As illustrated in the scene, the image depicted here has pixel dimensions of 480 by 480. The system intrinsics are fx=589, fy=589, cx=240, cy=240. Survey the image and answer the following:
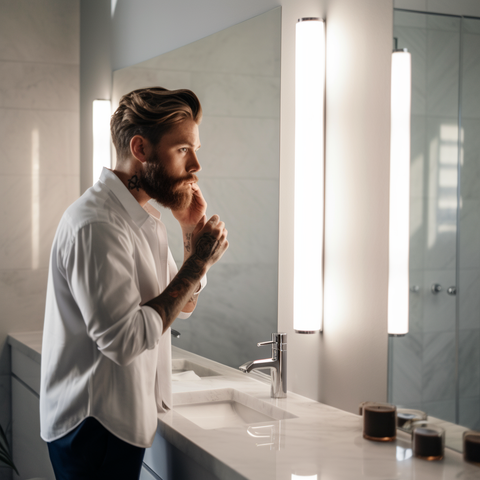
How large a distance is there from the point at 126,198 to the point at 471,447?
2.59 feet

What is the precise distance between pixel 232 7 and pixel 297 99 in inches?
19.5

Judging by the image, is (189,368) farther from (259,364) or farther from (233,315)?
(259,364)

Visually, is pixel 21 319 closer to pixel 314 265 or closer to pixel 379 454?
pixel 314 265

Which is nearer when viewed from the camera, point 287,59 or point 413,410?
point 413,410

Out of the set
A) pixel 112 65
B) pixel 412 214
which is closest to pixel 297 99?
pixel 412 214

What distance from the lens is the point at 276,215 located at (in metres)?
1.59

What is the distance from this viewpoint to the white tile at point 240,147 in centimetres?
160

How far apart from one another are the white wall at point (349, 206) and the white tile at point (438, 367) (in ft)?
→ 0.43

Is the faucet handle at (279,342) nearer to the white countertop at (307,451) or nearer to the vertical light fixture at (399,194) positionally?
the white countertop at (307,451)

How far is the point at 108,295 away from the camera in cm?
103

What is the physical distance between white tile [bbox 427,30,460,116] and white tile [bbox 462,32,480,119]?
0.02 m

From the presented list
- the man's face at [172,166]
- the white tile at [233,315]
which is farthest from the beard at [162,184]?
the white tile at [233,315]

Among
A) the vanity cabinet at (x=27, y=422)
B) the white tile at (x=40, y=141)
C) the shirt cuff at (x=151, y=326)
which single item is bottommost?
the vanity cabinet at (x=27, y=422)

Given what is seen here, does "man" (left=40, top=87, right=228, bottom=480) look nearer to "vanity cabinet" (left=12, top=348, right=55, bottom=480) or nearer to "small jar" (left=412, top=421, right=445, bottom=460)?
"small jar" (left=412, top=421, right=445, bottom=460)
